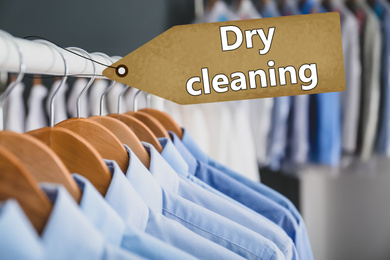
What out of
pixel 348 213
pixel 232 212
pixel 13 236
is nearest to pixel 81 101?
pixel 232 212

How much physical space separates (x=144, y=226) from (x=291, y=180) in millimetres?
2050

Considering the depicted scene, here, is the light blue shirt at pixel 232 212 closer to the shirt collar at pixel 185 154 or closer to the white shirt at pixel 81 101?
the shirt collar at pixel 185 154

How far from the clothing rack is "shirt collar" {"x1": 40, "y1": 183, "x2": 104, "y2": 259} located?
0.42ft

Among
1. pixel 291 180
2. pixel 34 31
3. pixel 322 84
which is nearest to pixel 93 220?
pixel 322 84

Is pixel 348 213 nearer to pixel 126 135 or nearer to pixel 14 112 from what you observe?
pixel 14 112

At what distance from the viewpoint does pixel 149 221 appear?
49 centimetres

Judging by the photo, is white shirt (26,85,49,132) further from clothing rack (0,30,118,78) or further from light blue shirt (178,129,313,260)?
clothing rack (0,30,118,78)

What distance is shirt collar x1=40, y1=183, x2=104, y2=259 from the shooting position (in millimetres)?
331

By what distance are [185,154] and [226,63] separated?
0.26 m

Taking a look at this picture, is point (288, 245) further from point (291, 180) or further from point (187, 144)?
point (291, 180)

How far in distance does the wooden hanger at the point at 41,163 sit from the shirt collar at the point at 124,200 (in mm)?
49

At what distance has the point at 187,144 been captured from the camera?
792 mm

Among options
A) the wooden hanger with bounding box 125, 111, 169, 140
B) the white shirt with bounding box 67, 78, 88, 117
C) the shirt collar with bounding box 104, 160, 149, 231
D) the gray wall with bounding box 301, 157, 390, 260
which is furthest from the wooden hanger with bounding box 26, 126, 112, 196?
the gray wall with bounding box 301, 157, 390, 260

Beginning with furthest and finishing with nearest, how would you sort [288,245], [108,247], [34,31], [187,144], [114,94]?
[34,31]
[114,94]
[187,144]
[288,245]
[108,247]
